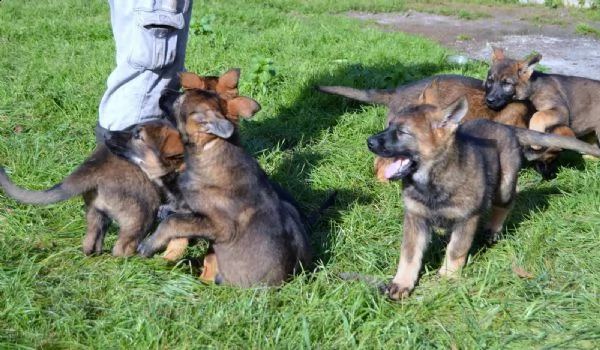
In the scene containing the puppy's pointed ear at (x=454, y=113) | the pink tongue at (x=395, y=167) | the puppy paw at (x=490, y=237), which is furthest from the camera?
the puppy paw at (x=490, y=237)

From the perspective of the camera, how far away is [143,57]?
201 inches

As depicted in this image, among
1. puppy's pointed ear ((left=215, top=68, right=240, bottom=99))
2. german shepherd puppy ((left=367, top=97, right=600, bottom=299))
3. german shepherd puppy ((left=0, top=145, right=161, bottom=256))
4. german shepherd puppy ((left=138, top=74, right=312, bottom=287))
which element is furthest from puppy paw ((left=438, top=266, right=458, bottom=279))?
german shepherd puppy ((left=0, top=145, right=161, bottom=256))

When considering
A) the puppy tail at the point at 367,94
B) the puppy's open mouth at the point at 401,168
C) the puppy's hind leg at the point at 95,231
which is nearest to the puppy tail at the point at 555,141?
the puppy's open mouth at the point at 401,168

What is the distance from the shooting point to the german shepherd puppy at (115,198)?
4473 mm

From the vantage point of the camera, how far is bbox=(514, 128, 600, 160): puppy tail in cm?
509

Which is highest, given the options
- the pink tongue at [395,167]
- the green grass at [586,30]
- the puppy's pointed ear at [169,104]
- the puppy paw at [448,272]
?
the green grass at [586,30]

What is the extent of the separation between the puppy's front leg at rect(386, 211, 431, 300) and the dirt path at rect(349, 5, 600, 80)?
18.5 feet

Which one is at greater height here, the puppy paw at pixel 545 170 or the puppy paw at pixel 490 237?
the puppy paw at pixel 545 170

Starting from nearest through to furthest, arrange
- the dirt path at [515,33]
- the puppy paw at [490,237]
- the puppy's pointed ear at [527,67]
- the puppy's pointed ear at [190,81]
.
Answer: the puppy's pointed ear at [190,81], the puppy paw at [490,237], the puppy's pointed ear at [527,67], the dirt path at [515,33]

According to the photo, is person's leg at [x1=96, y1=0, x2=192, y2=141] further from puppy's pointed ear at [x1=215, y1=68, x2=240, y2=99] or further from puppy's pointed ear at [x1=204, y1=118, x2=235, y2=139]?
puppy's pointed ear at [x1=204, y1=118, x2=235, y2=139]

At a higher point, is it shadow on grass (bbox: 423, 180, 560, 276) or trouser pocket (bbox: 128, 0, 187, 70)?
trouser pocket (bbox: 128, 0, 187, 70)

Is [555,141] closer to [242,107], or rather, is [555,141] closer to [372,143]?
[372,143]

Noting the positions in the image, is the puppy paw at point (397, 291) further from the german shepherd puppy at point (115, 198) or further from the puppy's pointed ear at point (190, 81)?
the puppy's pointed ear at point (190, 81)

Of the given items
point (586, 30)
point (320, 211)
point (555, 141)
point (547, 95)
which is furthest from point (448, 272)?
point (586, 30)
